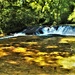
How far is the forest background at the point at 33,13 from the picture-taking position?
964 inches

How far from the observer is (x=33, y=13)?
30.3 metres

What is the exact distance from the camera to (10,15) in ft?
80.8

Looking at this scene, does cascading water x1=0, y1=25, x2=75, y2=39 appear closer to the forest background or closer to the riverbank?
the forest background

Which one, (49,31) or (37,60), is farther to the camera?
(49,31)

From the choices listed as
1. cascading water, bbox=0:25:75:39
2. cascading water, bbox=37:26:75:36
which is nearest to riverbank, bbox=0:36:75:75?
cascading water, bbox=0:25:75:39

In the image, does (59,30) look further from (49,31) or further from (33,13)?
(33,13)

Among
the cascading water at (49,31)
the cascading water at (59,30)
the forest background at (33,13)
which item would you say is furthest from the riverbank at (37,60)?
the forest background at (33,13)

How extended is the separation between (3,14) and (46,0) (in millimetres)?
14053

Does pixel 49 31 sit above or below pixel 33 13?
below

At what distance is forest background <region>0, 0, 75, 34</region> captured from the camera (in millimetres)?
24478

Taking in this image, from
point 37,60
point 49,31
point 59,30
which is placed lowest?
point 49,31

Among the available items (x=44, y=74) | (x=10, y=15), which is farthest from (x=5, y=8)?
(x=44, y=74)

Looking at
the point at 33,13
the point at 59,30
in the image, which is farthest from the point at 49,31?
the point at 33,13

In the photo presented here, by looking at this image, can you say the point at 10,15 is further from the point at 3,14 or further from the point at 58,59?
the point at 58,59
